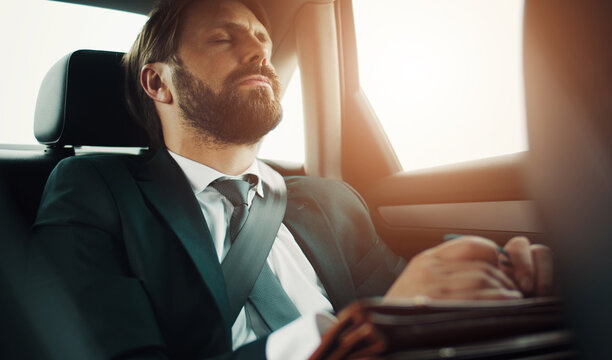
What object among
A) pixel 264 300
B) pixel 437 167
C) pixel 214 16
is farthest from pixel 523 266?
pixel 214 16

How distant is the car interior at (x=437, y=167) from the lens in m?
0.39

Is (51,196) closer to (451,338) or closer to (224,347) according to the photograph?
(224,347)

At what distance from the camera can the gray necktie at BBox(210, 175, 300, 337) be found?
0.91 m

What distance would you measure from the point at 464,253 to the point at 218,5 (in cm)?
133

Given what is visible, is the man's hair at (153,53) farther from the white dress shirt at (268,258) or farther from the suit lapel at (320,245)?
the suit lapel at (320,245)

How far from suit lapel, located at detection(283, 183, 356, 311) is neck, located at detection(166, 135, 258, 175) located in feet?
0.71

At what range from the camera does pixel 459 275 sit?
454 mm

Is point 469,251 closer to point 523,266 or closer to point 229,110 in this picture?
point 523,266

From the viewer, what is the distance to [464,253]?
471 millimetres

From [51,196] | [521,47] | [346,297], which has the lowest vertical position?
[346,297]

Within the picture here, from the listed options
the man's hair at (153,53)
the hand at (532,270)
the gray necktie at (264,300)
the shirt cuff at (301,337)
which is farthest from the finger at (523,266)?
the man's hair at (153,53)

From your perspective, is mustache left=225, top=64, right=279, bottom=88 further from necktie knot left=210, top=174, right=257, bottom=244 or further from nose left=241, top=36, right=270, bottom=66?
necktie knot left=210, top=174, right=257, bottom=244

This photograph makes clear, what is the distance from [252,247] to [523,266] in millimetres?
666

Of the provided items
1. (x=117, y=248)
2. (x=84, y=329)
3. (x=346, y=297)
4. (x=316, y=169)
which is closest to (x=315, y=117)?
(x=316, y=169)
